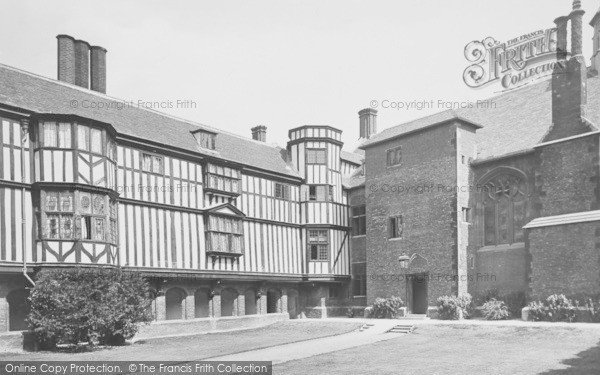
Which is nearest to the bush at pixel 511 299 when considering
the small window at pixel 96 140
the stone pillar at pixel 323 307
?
the stone pillar at pixel 323 307

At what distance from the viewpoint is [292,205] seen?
31016 millimetres

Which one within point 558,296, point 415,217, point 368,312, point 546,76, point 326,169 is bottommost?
point 368,312

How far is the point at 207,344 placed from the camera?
2108 cm

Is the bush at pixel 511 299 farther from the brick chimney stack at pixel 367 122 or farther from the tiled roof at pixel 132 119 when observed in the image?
the brick chimney stack at pixel 367 122

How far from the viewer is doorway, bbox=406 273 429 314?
28.2 metres

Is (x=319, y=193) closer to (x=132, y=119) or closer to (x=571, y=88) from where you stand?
(x=132, y=119)

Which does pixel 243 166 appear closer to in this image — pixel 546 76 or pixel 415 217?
pixel 415 217

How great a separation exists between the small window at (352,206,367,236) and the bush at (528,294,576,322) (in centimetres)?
1198

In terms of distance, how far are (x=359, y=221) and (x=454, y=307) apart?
30.0 ft

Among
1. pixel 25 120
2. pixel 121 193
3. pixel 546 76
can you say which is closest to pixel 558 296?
pixel 546 76

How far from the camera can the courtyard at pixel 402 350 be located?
45.4 feet

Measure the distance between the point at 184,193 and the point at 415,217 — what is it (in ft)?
37.9

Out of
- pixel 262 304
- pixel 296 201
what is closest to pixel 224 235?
pixel 262 304

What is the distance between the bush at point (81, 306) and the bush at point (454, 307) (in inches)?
534
